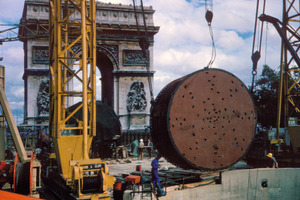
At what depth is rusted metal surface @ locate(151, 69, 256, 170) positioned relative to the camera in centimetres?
965

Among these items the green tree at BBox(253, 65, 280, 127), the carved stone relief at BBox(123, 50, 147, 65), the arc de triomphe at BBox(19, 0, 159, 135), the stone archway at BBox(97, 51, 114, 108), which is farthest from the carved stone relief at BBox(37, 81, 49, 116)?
the green tree at BBox(253, 65, 280, 127)

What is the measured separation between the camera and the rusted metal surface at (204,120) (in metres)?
9.65

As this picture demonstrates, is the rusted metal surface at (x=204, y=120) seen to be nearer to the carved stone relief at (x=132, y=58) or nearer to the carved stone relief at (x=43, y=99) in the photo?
the carved stone relief at (x=43, y=99)

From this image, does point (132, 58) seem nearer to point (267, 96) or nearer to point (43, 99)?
point (43, 99)

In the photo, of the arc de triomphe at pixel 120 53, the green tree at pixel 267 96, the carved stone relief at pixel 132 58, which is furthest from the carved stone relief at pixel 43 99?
the green tree at pixel 267 96

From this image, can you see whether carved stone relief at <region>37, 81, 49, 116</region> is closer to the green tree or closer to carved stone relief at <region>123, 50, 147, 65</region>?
carved stone relief at <region>123, 50, 147, 65</region>

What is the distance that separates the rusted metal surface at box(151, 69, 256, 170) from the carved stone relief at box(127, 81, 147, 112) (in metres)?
21.3

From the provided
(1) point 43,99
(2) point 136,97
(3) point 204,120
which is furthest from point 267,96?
(3) point 204,120

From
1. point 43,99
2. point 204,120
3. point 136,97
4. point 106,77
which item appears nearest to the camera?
point 204,120

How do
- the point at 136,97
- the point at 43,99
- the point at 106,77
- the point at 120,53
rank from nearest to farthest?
1. the point at 43,99
2. the point at 136,97
3. the point at 120,53
4. the point at 106,77

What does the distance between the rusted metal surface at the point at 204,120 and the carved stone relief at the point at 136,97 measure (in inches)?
840

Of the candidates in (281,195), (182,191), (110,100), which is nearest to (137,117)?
(110,100)

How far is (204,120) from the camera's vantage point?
1005 cm

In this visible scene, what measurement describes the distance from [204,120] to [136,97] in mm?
21998
